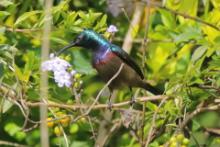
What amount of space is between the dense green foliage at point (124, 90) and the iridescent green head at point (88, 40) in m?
0.05

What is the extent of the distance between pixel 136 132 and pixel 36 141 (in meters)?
1.25

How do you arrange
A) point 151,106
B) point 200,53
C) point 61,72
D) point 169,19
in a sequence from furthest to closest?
point 169,19 < point 151,106 < point 200,53 < point 61,72

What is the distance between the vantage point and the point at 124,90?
5566 millimetres

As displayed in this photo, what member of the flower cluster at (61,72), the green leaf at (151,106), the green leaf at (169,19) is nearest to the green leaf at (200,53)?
the green leaf at (151,106)

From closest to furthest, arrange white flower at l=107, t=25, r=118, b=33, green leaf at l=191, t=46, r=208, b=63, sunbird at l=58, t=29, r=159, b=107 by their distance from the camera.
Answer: white flower at l=107, t=25, r=118, b=33 < green leaf at l=191, t=46, r=208, b=63 < sunbird at l=58, t=29, r=159, b=107

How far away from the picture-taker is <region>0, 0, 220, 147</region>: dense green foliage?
4.56m

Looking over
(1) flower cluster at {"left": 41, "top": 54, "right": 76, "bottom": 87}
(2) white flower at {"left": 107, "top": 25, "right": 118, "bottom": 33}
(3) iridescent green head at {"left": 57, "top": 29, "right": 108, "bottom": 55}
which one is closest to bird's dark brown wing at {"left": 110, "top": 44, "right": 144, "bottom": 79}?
(3) iridescent green head at {"left": 57, "top": 29, "right": 108, "bottom": 55}

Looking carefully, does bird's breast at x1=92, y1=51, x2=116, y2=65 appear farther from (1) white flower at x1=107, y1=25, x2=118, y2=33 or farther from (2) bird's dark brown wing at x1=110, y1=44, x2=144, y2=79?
(1) white flower at x1=107, y1=25, x2=118, y2=33

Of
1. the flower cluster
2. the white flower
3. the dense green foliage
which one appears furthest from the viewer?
the white flower

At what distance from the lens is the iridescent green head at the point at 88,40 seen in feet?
16.2

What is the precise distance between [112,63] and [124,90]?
14.5 inches

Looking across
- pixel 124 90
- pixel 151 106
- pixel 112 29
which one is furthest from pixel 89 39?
pixel 124 90

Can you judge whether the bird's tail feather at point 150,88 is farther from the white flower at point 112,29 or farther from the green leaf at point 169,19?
the white flower at point 112,29

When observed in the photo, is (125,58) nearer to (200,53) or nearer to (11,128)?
(200,53)
